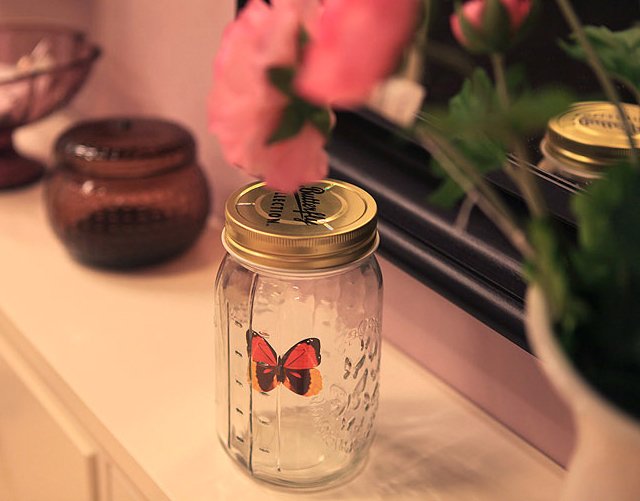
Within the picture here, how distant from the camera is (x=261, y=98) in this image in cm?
32

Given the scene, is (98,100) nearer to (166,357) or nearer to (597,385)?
(166,357)

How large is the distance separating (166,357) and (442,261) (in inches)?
9.6

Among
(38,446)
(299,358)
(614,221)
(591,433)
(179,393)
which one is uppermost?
(614,221)

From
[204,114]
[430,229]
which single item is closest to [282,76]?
[430,229]

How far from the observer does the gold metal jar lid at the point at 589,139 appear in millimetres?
540

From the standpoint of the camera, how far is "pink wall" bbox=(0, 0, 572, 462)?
2.16 feet

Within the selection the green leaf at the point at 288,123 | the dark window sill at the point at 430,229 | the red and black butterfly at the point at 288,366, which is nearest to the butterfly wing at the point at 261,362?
the red and black butterfly at the point at 288,366

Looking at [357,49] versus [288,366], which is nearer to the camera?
[357,49]

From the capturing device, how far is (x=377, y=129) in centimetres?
75

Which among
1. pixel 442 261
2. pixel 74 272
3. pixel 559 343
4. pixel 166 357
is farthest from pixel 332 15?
pixel 74 272

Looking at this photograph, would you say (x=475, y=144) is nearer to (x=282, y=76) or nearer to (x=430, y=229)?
(x=282, y=76)

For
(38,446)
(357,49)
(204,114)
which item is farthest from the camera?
(204,114)

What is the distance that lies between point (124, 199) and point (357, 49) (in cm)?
60

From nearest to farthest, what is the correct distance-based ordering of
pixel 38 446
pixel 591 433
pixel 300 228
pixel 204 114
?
pixel 591 433 < pixel 300 228 < pixel 38 446 < pixel 204 114
